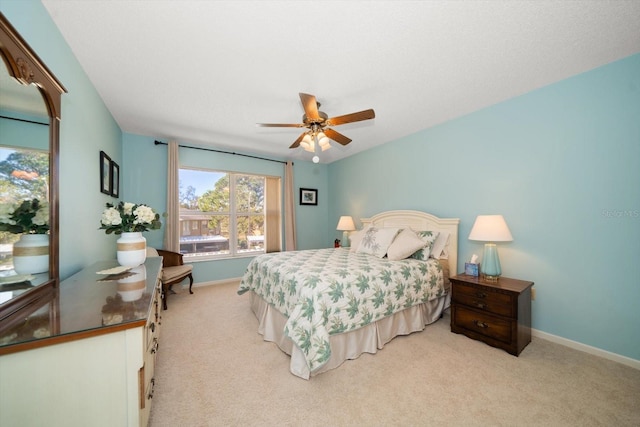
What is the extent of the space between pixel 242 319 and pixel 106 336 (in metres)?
2.21

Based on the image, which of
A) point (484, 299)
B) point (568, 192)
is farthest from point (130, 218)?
point (568, 192)

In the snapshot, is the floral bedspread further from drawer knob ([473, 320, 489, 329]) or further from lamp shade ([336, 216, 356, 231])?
lamp shade ([336, 216, 356, 231])

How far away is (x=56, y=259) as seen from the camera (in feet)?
4.65

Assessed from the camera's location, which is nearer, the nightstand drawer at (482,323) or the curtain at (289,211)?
the nightstand drawer at (482,323)

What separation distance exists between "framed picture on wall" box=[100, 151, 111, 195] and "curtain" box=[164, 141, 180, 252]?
1.17 meters

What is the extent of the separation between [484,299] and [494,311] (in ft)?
0.42

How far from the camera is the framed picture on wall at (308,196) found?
550cm

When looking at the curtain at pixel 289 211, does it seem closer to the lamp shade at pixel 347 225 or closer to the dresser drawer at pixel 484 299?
the lamp shade at pixel 347 225

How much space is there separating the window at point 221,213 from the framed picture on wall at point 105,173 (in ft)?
4.88

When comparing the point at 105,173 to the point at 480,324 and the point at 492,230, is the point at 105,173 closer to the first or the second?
the point at 492,230

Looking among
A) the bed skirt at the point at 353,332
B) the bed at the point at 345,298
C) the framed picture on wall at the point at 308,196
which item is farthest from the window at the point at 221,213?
the bed skirt at the point at 353,332

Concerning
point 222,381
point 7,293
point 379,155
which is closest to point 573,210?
point 379,155

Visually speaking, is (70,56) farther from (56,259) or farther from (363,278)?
(363,278)

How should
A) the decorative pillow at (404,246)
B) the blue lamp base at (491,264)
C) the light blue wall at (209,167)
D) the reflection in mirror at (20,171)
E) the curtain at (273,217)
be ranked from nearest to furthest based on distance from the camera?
1. the reflection in mirror at (20,171)
2. the blue lamp base at (491,264)
3. the decorative pillow at (404,246)
4. the light blue wall at (209,167)
5. the curtain at (273,217)
